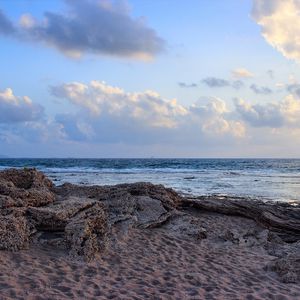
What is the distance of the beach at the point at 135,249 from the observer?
18.2 feet

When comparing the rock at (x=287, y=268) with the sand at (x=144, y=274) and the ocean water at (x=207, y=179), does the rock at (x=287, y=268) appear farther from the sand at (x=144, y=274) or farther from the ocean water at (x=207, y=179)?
the ocean water at (x=207, y=179)

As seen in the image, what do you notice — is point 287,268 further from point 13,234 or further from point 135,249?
point 13,234

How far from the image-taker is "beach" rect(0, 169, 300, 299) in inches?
219

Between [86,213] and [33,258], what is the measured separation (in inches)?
76.7

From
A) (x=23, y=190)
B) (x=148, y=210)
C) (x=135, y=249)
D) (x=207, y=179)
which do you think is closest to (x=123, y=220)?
(x=148, y=210)

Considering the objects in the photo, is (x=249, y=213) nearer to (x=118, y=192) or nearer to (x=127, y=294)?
(x=118, y=192)

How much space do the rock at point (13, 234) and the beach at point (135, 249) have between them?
0.6 inches

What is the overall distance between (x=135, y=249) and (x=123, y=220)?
4.72 feet

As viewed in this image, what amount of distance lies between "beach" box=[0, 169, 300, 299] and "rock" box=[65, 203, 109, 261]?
0.02 m

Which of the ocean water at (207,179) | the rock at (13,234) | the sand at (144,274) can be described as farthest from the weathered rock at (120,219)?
the ocean water at (207,179)

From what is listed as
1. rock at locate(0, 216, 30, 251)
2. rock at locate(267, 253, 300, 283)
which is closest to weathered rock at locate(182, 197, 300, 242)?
rock at locate(267, 253, 300, 283)

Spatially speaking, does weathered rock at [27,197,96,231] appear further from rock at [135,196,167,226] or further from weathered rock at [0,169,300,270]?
rock at [135,196,167,226]

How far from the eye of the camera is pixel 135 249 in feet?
24.5

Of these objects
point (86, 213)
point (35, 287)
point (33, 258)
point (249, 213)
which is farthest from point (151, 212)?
point (35, 287)
